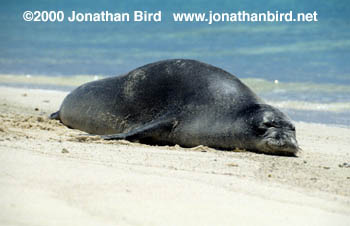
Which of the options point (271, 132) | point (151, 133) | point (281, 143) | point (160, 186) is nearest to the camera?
point (160, 186)

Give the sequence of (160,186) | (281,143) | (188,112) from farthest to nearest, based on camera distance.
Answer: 1. (188,112)
2. (281,143)
3. (160,186)

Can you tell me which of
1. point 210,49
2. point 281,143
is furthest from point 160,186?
point 210,49

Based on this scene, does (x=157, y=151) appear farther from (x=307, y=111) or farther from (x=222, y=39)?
(x=222, y=39)

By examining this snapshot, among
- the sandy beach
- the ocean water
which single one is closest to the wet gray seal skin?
the sandy beach

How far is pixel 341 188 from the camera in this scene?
384 cm

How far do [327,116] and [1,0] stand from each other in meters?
48.2

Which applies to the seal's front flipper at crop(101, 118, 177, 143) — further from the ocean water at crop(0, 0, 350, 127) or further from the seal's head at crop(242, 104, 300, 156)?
the ocean water at crop(0, 0, 350, 127)

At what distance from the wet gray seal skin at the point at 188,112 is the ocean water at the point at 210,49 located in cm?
413

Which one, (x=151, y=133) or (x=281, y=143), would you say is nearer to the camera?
(x=281, y=143)

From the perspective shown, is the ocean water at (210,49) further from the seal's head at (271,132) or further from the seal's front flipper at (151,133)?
the seal's front flipper at (151,133)

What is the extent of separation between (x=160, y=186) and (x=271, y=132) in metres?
2.48

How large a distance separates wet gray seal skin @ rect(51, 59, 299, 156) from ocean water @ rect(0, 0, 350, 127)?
13.5 feet

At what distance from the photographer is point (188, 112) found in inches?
240

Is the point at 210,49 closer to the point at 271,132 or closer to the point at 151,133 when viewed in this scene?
the point at 151,133
